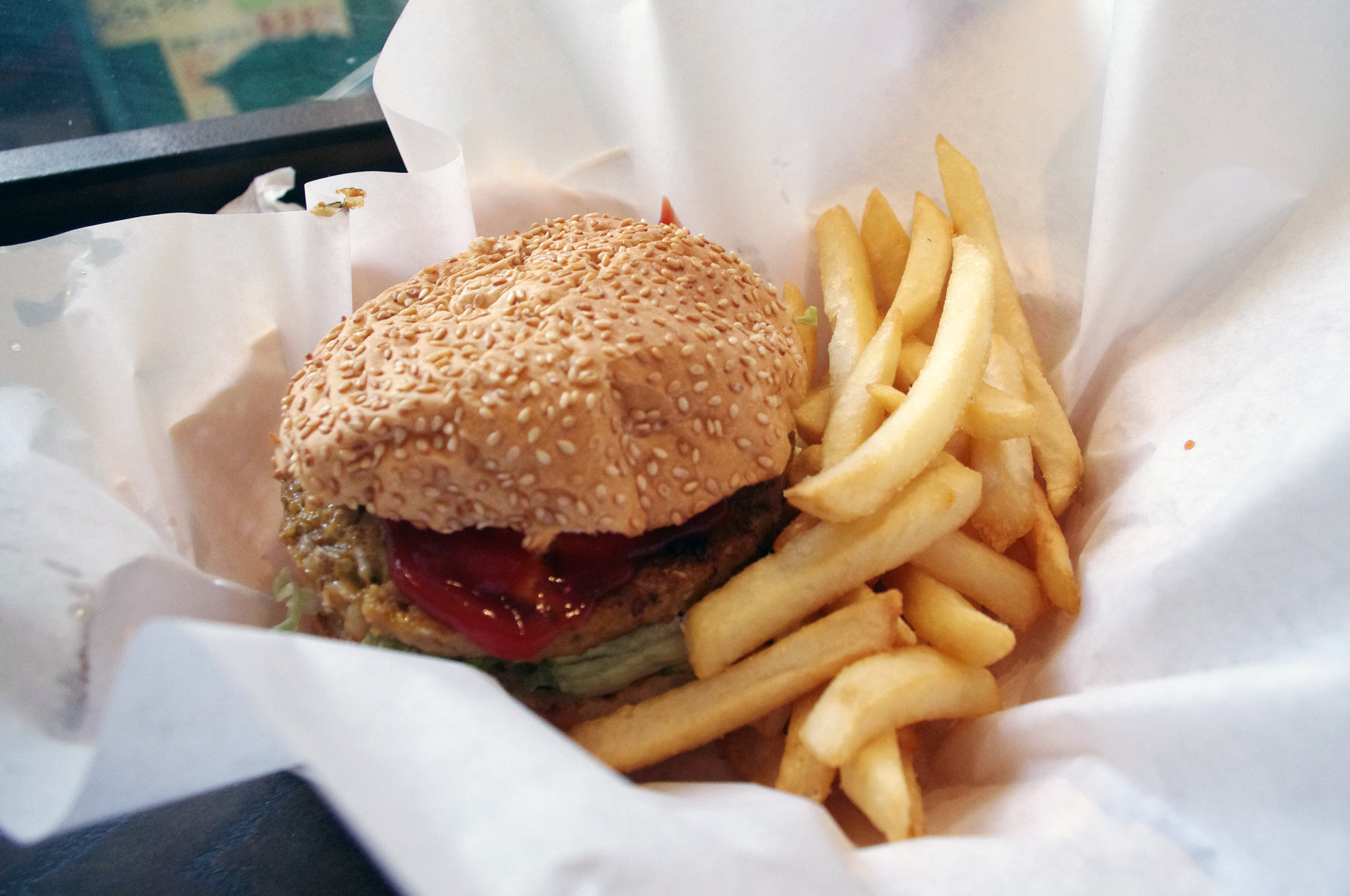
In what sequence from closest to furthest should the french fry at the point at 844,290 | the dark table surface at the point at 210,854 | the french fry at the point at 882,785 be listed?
the french fry at the point at 882,785 → the dark table surface at the point at 210,854 → the french fry at the point at 844,290

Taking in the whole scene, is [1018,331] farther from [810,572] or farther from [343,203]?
[343,203]

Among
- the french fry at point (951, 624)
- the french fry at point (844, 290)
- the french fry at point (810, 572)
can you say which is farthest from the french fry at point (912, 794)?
the french fry at point (844, 290)

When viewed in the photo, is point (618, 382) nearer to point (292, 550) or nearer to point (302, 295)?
point (292, 550)

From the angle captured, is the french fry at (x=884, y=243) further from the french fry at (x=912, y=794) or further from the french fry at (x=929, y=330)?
the french fry at (x=912, y=794)

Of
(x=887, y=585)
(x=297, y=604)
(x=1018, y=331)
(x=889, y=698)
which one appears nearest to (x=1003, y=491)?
(x=887, y=585)

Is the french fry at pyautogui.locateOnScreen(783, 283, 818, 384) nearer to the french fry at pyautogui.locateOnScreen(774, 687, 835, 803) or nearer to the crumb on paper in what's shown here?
the french fry at pyautogui.locateOnScreen(774, 687, 835, 803)

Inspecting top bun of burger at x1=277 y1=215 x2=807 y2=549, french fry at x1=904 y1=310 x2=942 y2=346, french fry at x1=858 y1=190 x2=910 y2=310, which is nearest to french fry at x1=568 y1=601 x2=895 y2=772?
top bun of burger at x1=277 y1=215 x2=807 y2=549

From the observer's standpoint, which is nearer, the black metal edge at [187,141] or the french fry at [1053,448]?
the french fry at [1053,448]
